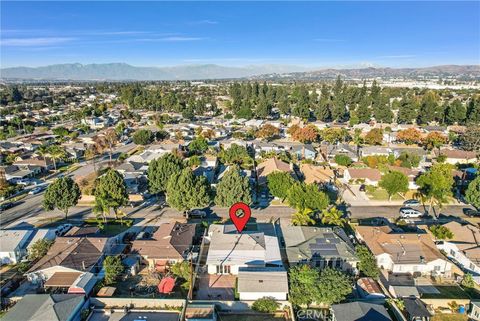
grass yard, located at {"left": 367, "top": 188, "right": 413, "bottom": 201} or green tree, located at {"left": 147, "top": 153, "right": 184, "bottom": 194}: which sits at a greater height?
green tree, located at {"left": 147, "top": 153, "right": 184, "bottom": 194}

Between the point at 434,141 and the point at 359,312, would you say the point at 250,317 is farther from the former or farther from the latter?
the point at 434,141

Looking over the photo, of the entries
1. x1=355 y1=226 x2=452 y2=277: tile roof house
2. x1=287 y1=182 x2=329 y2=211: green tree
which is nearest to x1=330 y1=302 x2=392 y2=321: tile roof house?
x1=355 y1=226 x2=452 y2=277: tile roof house

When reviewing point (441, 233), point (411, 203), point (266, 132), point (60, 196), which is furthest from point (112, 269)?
point (266, 132)

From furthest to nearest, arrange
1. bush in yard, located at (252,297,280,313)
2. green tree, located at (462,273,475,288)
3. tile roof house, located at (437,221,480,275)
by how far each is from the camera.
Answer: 1. tile roof house, located at (437,221,480,275)
2. green tree, located at (462,273,475,288)
3. bush in yard, located at (252,297,280,313)

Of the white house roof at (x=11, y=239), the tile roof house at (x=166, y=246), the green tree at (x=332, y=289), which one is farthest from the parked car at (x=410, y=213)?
the white house roof at (x=11, y=239)

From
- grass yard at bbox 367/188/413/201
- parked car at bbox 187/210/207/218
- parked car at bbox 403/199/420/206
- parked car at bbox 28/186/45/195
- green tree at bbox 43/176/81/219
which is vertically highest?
green tree at bbox 43/176/81/219

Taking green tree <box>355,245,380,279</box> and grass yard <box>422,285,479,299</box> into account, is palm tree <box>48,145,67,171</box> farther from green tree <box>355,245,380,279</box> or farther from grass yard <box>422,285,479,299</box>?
grass yard <box>422,285,479,299</box>

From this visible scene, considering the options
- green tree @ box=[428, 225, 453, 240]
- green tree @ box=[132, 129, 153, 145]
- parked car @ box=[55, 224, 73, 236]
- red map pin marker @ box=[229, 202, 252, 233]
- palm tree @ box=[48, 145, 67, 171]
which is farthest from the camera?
green tree @ box=[132, 129, 153, 145]

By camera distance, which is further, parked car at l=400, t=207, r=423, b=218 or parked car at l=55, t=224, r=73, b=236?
parked car at l=400, t=207, r=423, b=218
